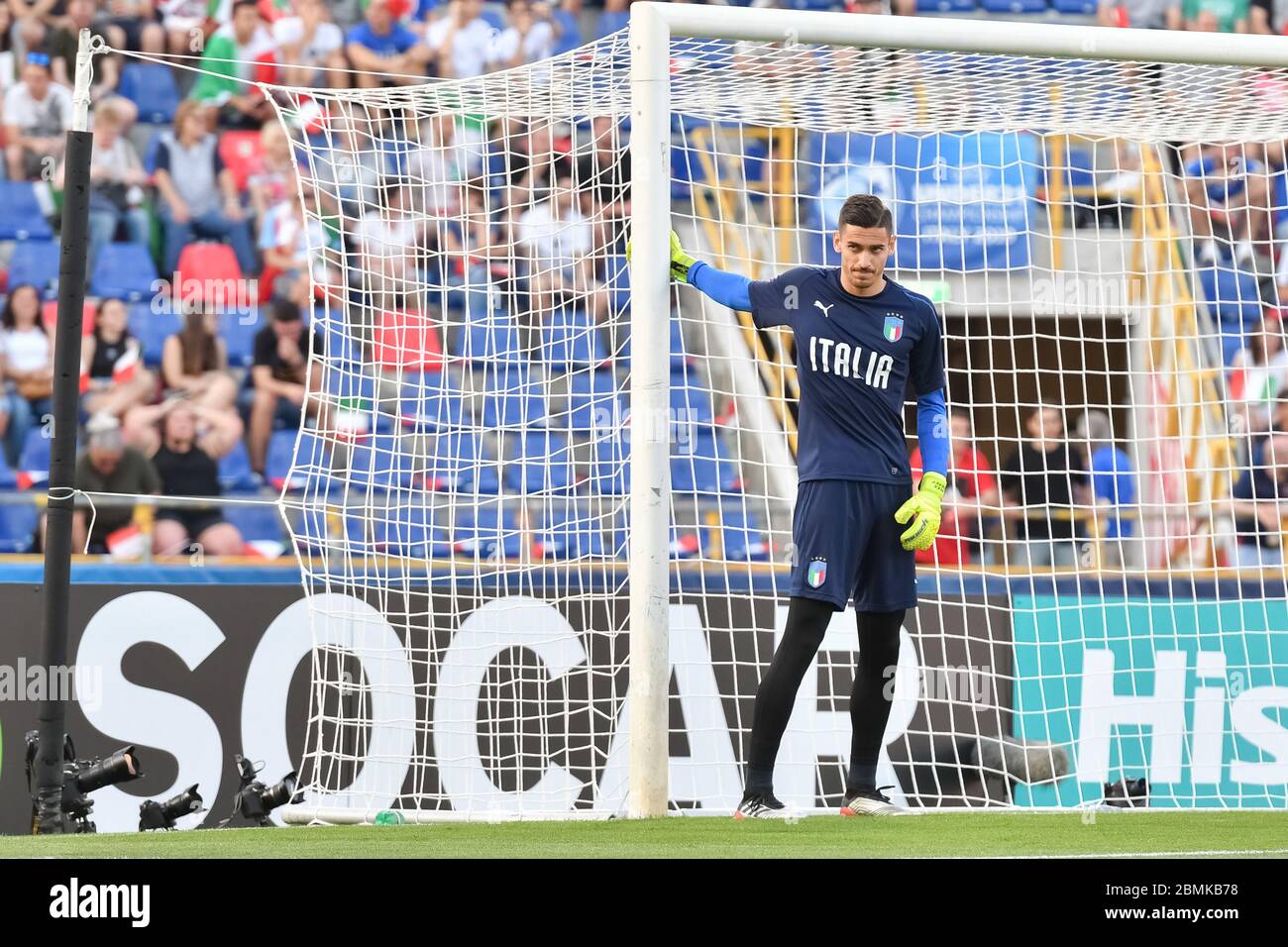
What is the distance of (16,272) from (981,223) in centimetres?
501

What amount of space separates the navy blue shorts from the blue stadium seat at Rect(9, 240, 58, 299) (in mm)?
5506

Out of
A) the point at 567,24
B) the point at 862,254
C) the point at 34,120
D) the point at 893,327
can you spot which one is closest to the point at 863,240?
the point at 862,254

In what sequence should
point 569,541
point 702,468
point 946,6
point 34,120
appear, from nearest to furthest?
point 569,541 → point 702,468 → point 34,120 → point 946,6

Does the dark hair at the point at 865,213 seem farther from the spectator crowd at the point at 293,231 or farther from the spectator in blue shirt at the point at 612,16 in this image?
the spectator in blue shirt at the point at 612,16

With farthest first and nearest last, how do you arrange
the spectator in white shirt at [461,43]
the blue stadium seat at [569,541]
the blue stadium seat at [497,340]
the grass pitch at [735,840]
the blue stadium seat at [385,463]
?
the spectator in white shirt at [461,43], the blue stadium seat at [569,541], the blue stadium seat at [385,463], the blue stadium seat at [497,340], the grass pitch at [735,840]

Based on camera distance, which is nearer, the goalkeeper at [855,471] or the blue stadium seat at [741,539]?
the goalkeeper at [855,471]

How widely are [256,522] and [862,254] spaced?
4.10m

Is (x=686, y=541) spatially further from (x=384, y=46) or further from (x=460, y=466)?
(x=384, y=46)

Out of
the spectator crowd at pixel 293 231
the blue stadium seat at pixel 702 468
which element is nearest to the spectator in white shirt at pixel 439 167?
the spectator crowd at pixel 293 231

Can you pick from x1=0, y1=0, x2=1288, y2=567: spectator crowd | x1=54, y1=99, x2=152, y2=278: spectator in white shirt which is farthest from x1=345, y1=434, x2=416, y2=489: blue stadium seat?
x1=54, y1=99, x2=152, y2=278: spectator in white shirt

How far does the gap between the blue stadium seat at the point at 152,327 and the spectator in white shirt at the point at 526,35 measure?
2.59m

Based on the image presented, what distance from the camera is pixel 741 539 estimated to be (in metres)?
7.73

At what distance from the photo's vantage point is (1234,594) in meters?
7.14

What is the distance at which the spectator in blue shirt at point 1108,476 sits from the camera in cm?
769
